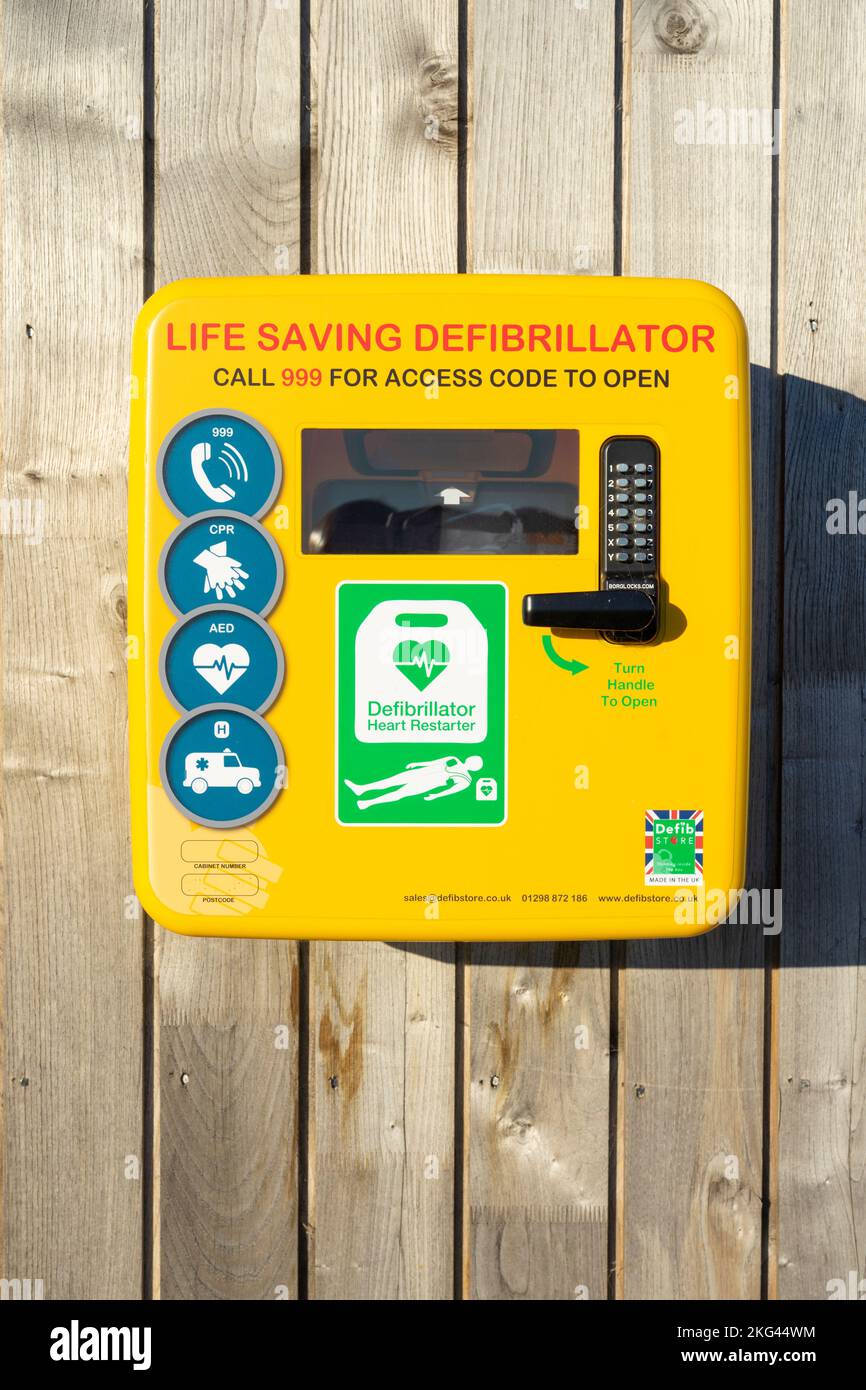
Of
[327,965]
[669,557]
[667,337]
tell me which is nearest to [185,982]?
[327,965]

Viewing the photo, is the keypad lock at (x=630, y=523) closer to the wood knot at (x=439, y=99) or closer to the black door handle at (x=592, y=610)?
the black door handle at (x=592, y=610)

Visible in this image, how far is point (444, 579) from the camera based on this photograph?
2.49 feet

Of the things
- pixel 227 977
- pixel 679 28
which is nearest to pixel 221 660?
pixel 227 977

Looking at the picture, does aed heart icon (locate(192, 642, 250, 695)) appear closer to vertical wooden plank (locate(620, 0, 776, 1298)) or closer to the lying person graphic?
the lying person graphic

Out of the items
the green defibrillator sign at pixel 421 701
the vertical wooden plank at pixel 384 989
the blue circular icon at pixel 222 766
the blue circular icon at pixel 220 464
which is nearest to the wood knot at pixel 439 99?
the vertical wooden plank at pixel 384 989

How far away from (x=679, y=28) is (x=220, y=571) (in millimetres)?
788

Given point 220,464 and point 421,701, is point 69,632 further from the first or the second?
point 421,701

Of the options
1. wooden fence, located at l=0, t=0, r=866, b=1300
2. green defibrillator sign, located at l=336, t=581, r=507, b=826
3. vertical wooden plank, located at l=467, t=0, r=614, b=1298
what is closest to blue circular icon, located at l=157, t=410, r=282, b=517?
green defibrillator sign, located at l=336, t=581, r=507, b=826

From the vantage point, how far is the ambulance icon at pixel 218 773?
77 centimetres

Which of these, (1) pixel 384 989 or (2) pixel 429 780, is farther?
(1) pixel 384 989

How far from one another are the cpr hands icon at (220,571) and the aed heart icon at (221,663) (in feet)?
0.15

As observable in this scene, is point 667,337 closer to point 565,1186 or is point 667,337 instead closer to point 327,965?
point 327,965
